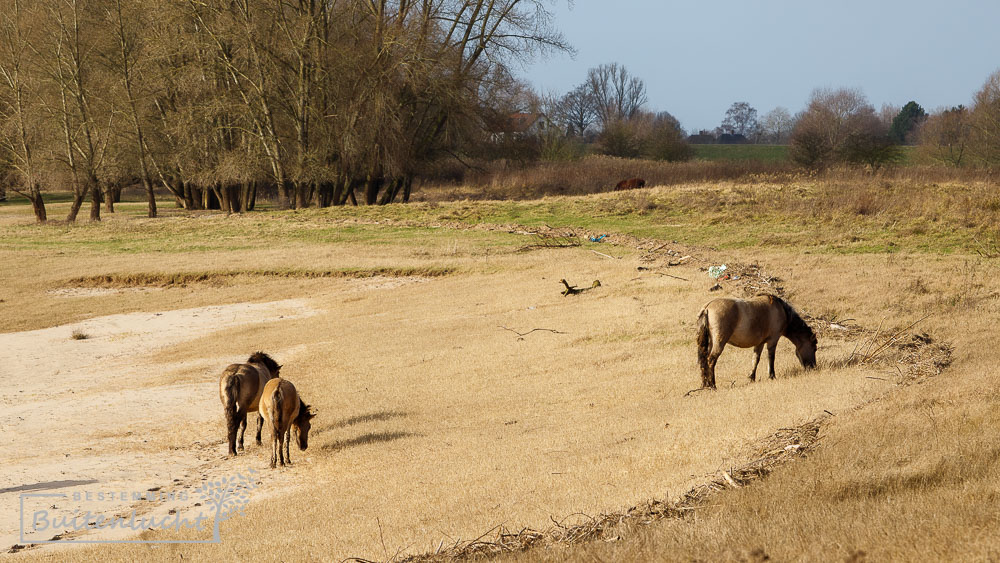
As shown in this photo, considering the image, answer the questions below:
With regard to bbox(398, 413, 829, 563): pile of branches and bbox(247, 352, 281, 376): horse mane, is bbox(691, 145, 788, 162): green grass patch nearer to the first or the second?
bbox(247, 352, 281, 376): horse mane

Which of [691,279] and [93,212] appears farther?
[93,212]

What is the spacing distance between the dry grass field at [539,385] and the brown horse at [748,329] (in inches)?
16.9

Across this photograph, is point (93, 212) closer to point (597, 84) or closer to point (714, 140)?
point (597, 84)

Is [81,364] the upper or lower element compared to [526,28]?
lower

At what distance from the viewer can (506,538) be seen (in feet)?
21.7

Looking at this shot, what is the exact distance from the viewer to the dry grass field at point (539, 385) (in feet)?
22.1

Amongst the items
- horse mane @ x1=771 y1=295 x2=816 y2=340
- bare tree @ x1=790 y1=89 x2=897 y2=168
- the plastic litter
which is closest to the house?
bare tree @ x1=790 y1=89 x2=897 y2=168

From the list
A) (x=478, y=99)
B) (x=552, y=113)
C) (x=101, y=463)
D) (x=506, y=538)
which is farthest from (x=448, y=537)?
(x=552, y=113)

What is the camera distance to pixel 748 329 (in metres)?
11.5

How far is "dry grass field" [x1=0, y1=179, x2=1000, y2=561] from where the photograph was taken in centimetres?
672

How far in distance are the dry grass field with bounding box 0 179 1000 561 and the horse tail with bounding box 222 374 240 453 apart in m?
0.40

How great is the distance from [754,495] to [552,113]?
79525 mm

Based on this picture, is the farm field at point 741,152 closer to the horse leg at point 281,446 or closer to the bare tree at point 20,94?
the bare tree at point 20,94

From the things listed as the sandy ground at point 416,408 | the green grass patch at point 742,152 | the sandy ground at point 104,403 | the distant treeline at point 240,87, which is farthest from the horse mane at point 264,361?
the green grass patch at point 742,152
